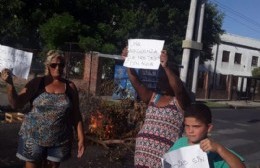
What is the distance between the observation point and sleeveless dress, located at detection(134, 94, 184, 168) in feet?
12.3

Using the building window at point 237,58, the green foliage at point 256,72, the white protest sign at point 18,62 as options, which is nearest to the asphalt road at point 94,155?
the white protest sign at point 18,62

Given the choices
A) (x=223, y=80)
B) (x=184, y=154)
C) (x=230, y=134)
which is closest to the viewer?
(x=184, y=154)

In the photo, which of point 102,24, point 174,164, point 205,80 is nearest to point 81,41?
point 102,24

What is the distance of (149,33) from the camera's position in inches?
1193

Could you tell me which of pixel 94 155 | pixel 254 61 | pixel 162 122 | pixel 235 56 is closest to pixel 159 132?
pixel 162 122

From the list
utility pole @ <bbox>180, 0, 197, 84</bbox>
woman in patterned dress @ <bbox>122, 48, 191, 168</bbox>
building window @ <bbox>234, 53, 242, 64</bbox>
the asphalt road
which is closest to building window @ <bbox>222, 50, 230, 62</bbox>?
building window @ <bbox>234, 53, 242, 64</bbox>

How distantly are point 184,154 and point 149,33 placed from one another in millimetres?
27623

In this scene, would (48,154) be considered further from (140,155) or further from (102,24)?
(102,24)

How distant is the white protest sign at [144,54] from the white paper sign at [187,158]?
104 centimetres

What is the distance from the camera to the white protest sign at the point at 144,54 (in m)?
3.96

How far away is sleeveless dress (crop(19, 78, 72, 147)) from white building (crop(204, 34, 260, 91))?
1698 inches

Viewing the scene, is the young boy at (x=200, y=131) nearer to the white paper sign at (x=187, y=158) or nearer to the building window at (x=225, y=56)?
the white paper sign at (x=187, y=158)

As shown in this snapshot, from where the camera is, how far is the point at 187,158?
2.94m

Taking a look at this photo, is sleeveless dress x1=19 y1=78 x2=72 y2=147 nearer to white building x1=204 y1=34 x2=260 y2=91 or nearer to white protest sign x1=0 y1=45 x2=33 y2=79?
white protest sign x1=0 y1=45 x2=33 y2=79
